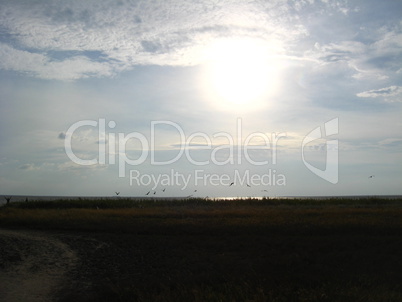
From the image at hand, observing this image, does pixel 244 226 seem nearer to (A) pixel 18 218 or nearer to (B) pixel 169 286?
(B) pixel 169 286

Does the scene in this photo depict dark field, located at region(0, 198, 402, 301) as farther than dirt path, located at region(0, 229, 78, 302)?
No

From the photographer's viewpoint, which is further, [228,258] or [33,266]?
[228,258]

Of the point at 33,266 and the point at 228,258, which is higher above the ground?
the point at 228,258

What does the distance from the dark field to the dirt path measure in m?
0.52

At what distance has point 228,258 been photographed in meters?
15.8

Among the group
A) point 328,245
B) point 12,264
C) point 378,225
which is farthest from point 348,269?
point 12,264

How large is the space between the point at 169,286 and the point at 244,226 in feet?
34.9

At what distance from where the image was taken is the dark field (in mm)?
11023

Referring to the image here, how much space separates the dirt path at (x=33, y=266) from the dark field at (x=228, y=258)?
520 millimetres

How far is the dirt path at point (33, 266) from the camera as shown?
12.5 metres

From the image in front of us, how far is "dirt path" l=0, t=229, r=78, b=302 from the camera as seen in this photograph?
12.5 m

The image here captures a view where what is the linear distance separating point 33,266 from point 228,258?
7.34 meters

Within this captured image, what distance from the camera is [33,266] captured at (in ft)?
50.4

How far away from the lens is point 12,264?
15.5 m
